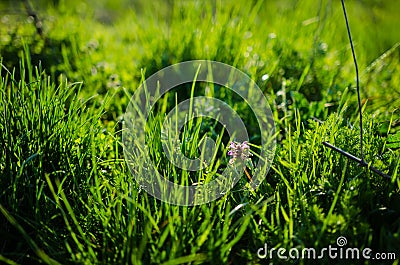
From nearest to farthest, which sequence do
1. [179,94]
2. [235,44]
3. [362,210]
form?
[362,210], [179,94], [235,44]

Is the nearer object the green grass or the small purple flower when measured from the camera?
the green grass

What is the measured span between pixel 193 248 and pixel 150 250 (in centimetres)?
13

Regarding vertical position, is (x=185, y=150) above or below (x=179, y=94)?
below

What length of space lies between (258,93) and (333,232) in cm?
99

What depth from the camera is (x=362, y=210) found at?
52.2 inches

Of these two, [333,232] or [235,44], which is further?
[235,44]

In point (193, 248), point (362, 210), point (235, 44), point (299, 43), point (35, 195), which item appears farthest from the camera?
point (299, 43)

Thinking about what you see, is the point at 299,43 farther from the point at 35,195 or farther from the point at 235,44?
the point at 35,195

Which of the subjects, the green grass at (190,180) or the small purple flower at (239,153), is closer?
the green grass at (190,180)

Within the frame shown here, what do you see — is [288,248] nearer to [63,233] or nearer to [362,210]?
[362,210]

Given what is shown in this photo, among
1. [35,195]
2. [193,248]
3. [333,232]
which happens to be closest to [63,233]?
[35,195]

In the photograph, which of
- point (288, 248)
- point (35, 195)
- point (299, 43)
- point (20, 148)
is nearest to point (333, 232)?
point (288, 248)

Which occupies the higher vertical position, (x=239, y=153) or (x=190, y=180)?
(x=239, y=153)

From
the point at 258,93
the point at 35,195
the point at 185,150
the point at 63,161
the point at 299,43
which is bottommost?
the point at 35,195
